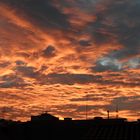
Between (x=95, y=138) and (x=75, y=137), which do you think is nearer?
(x=95, y=138)

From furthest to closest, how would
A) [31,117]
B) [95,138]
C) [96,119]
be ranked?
[31,117], [96,119], [95,138]

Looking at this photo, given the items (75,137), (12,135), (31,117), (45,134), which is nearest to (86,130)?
(75,137)

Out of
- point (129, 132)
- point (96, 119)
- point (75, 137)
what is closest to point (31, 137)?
point (75, 137)

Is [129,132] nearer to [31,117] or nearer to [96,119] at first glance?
[96,119]

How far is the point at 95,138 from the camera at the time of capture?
4262 inches

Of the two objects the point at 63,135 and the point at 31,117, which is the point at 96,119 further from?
the point at 31,117

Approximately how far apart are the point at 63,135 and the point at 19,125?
12998 mm

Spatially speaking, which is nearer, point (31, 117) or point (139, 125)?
point (139, 125)

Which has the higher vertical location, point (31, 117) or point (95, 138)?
point (31, 117)

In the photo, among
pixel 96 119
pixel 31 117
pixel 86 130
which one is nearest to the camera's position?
pixel 86 130

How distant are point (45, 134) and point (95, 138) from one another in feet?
86.2

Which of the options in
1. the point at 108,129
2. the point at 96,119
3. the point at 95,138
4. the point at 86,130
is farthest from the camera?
the point at 96,119

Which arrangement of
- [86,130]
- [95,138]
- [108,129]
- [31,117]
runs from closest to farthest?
[95,138] < [108,129] < [86,130] < [31,117]

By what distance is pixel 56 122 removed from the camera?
131750mm
